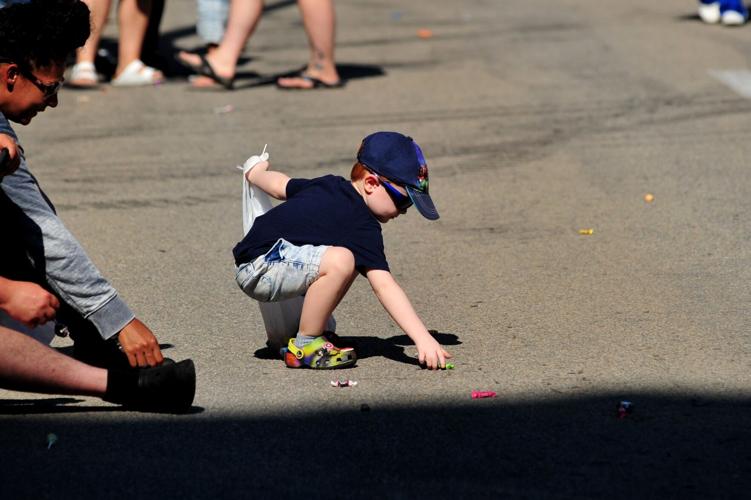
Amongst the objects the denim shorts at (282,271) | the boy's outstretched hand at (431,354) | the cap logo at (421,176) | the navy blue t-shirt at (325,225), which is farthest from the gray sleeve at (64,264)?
the cap logo at (421,176)

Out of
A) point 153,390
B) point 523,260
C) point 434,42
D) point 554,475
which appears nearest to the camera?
point 554,475

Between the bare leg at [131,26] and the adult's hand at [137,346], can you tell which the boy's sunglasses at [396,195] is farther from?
the bare leg at [131,26]

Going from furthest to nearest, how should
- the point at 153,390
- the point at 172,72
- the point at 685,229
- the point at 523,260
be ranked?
the point at 172,72, the point at 685,229, the point at 523,260, the point at 153,390

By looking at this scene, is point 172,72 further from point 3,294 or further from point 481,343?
point 3,294

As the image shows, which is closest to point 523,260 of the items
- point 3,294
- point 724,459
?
point 724,459

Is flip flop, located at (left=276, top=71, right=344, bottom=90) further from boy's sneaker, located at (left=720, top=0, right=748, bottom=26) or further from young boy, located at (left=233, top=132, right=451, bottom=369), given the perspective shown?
young boy, located at (left=233, top=132, right=451, bottom=369)

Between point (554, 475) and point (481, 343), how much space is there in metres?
1.32

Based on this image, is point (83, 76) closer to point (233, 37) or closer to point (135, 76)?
point (135, 76)

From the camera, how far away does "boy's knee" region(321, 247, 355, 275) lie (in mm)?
4617

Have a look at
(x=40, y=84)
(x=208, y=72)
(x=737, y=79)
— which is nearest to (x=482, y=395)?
(x=40, y=84)

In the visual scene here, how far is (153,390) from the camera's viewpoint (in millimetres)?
4184

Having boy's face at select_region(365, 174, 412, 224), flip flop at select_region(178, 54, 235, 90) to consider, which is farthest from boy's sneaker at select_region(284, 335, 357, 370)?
flip flop at select_region(178, 54, 235, 90)

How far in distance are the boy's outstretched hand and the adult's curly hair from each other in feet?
4.88

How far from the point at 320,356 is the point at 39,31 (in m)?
1.43
